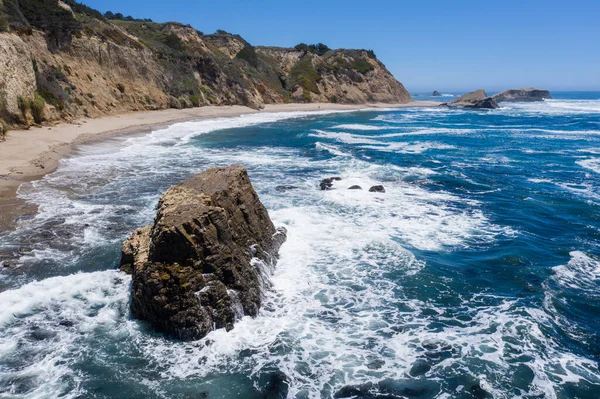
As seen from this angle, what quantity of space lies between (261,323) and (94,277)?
5224 millimetres

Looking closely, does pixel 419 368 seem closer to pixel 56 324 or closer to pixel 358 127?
pixel 56 324

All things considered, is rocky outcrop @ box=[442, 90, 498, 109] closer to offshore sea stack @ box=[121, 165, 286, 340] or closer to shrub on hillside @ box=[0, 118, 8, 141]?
shrub on hillside @ box=[0, 118, 8, 141]

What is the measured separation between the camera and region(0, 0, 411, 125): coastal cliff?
3228 centimetres

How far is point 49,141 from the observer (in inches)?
1137

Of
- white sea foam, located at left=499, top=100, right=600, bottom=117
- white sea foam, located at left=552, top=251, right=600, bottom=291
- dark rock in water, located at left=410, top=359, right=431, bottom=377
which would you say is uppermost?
white sea foam, located at left=499, top=100, right=600, bottom=117

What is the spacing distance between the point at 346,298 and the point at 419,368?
317 cm

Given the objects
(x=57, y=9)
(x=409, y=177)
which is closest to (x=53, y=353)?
(x=409, y=177)

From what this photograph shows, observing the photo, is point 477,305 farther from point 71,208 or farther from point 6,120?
point 6,120

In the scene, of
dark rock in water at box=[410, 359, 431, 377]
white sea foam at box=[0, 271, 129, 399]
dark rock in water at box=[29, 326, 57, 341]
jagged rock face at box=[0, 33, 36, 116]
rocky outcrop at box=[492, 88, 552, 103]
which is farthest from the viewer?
rocky outcrop at box=[492, 88, 552, 103]

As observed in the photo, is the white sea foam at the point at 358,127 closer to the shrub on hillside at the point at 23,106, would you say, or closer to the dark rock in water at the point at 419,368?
the shrub on hillside at the point at 23,106

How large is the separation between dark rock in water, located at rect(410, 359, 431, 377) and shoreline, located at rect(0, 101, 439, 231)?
14.4 metres

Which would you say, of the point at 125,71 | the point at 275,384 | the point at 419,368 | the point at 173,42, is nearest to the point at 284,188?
the point at 419,368

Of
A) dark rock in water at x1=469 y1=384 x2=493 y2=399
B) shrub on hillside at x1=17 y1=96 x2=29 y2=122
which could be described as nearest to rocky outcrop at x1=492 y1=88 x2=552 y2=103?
shrub on hillside at x1=17 y1=96 x2=29 y2=122

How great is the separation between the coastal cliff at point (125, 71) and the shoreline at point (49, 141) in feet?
5.29
